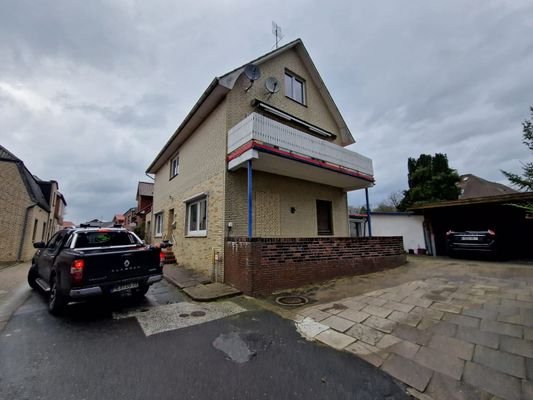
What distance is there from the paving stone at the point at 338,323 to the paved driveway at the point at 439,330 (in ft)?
0.05

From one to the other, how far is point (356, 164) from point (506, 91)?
629 cm

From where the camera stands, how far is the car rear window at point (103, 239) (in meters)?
4.97

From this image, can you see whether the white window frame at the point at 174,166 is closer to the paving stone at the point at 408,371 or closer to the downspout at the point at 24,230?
the downspout at the point at 24,230

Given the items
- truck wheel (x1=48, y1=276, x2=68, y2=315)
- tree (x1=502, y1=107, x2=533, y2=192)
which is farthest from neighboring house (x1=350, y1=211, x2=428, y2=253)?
truck wheel (x1=48, y1=276, x2=68, y2=315)

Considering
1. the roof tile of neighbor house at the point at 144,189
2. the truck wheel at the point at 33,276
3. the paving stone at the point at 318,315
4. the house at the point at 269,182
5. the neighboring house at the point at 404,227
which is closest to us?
the paving stone at the point at 318,315

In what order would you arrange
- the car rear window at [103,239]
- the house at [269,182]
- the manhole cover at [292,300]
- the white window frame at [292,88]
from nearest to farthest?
the manhole cover at [292,300], the car rear window at [103,239], the house at [269,182], the white window frame at [292,88]

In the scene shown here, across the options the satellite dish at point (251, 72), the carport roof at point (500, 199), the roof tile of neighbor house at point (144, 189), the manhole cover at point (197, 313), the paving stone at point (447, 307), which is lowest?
the manhole cover at point (197, 313)

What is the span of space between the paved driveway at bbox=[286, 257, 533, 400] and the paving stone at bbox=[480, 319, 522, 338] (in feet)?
0.04

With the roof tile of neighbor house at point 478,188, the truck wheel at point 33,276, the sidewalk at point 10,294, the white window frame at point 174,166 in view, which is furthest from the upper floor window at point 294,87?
the roof tile of neighbor house at point 478,188

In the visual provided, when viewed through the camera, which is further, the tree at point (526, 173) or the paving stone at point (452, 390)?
the tree at point (526, 173)

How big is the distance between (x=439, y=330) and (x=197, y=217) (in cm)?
825

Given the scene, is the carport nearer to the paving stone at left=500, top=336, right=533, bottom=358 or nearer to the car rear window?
the paving stone at left=500, top=336, right=533, bottom=358

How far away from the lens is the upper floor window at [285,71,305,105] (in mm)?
10125

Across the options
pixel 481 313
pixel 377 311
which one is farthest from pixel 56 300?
pixel 481 313
